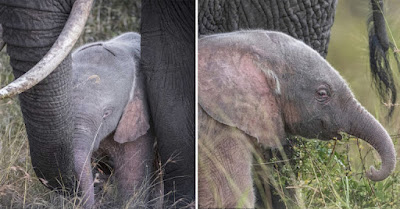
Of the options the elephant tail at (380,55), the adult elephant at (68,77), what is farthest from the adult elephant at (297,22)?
the adult elephant at (68,77)

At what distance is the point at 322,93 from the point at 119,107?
0.72m

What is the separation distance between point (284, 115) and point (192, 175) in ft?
1.80

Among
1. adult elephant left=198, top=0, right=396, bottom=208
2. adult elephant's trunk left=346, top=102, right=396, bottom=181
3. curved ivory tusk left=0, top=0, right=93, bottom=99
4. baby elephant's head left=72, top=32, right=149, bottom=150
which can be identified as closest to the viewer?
curved ivory tusk left=0, top=0, right=93, bottom=99

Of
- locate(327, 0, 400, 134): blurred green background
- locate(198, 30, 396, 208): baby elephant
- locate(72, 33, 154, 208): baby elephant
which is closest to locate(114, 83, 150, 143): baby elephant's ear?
locate(72, 33, 154, 208): baby elephant

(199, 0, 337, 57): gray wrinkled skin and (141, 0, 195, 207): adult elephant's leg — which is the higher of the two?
(199, 0, 337, 57): gray wrinkled skin

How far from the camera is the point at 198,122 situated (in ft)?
7.14

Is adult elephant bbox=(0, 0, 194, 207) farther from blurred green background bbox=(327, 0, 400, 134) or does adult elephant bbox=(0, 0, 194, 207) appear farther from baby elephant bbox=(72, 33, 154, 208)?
blurred green background bbox=(327, 0, 400, 134)

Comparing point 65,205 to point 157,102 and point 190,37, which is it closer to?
point 157,102

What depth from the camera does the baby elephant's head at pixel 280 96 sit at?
2.12 meters

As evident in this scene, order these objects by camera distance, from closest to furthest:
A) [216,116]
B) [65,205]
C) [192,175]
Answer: [216,116], [65,205], [192,175]

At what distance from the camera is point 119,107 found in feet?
8.70

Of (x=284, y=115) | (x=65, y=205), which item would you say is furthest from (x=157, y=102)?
(x=284, y=115)

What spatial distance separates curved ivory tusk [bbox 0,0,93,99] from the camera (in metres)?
1.99

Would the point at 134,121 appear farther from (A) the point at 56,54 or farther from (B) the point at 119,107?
(A) the point at 56,54
